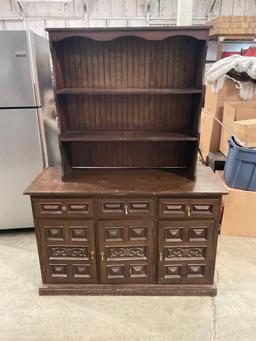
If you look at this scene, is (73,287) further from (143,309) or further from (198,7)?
(198,7)

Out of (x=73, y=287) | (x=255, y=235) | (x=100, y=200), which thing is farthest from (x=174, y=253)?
(x=255, y=235)

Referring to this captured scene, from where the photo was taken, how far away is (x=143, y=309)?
1.87 meters

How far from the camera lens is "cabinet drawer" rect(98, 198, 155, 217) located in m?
1.78

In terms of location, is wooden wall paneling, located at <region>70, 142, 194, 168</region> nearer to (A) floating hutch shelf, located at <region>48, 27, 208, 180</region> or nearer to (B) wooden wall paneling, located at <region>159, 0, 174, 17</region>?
(A) floating hutch shelf, located at <region>48, 27, 208, 180</region>

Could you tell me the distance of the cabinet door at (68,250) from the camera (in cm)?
185

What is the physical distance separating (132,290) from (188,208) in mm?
742

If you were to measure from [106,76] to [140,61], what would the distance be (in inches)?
10.2

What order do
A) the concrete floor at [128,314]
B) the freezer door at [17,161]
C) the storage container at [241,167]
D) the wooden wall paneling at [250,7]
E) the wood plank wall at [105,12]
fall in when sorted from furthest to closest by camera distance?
the wooden wall paneling at [250,7]
the wood plank wall at [105,12]
the storage container at [241,167]
the freezer door at [17,161]
the concrete floor at [128,314]

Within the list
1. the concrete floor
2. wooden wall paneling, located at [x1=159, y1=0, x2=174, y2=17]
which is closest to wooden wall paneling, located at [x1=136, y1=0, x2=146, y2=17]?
wooden wall paneling, located at [x1=159, y1=0, x2=174, y2=17]

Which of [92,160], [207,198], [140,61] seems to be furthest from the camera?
[92,160]

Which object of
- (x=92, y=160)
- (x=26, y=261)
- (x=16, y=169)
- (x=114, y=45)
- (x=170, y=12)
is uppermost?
(x=170, y=12)

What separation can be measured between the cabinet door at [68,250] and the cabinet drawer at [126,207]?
0.15 meters

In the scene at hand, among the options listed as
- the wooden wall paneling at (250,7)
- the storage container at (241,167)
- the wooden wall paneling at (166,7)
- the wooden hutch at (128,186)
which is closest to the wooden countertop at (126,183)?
the wooden hutch at (128,186)

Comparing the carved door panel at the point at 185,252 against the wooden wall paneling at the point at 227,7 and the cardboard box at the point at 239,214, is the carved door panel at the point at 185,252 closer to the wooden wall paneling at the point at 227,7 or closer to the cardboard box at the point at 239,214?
the cardboard box at the point at 239,214
